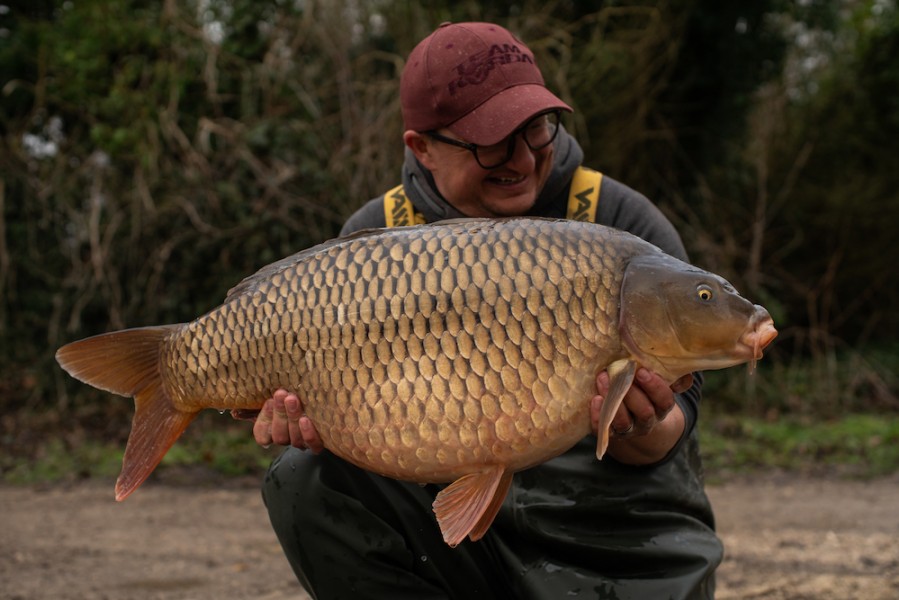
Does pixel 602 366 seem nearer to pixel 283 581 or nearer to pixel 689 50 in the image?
pixel 283 581

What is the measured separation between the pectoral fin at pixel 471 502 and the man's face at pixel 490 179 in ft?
1.90

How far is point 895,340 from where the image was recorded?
22.1ft

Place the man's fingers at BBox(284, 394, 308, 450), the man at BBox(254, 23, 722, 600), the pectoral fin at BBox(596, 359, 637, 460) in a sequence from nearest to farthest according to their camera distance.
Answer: the pectoral fin at BBox(596, 359, 637, 460) → the man's fingers at BBox(284, 394, 308, 450) → the man at BBox(254, 23, 722, 600)

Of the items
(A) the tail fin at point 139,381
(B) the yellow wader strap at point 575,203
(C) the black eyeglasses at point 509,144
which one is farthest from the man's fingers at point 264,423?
(C) the black eyeglasses at point 509,144

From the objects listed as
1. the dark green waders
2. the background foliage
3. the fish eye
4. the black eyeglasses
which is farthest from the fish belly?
the background foliage

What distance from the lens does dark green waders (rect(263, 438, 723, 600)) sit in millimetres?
1705

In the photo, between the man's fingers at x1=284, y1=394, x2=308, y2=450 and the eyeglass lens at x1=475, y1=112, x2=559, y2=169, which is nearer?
the man's fingers at x1=284, y1=394, x2=308, y2=450

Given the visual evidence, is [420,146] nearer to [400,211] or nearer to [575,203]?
[400,211]

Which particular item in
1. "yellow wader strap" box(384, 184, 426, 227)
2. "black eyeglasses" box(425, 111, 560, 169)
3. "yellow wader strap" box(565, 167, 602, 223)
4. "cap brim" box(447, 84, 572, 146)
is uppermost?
"cap brim" box(447, 84, 572, 146)

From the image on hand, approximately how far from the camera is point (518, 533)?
1748 millimetres

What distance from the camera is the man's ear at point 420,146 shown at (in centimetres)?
188

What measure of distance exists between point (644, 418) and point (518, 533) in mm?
421

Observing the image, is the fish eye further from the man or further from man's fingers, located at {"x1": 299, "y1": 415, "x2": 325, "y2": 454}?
man's fingers, located at {"x1": 299, "y1": 415, "x2": 325, "y2": 454}

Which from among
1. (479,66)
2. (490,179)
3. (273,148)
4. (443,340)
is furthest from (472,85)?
(273,148)
